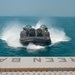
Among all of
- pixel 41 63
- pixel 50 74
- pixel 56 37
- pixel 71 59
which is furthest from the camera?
pixel 56 37

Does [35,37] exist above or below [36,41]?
above

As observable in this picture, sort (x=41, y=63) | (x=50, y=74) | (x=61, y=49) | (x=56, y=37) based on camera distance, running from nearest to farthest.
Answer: (x=50, y=74) < (x=41, y=63) < (x=61, y=49) < (x=56, y=37)

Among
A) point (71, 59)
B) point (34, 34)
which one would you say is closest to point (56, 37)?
point (34, 34)

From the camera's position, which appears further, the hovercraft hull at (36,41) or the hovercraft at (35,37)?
the hovercraft at (35,37)

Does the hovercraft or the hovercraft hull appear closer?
the hovercraft hull

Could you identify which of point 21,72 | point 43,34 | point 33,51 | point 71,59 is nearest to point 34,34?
point 43,34

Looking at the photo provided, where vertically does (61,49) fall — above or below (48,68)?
above

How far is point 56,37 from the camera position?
530 ft

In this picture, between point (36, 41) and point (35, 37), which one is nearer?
point (36, 41)

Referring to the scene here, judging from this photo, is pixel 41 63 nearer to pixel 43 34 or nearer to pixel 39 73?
pixel 39 73

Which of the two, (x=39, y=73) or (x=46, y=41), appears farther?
(x=46, y=41)

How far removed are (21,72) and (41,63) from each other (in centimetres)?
676

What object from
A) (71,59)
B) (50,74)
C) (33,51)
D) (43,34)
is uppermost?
(43,34)

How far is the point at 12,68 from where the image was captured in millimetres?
53062
